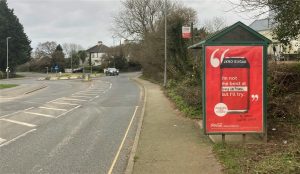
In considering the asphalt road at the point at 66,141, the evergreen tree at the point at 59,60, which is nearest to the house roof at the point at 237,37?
the asphalt road at the point at 66,141

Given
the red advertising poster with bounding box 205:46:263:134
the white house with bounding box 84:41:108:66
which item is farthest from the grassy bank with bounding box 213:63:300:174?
the white house with bounding box 84:41:108:66

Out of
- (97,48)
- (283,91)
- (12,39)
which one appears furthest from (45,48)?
(283,91)

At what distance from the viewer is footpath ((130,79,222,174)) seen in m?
8.73

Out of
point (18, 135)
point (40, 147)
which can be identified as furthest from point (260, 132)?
point (18, 135)

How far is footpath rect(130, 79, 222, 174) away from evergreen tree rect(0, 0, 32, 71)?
282ft

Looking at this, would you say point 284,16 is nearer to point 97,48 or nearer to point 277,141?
point 277,141

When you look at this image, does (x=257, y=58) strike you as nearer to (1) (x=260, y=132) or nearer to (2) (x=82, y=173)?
(1) (x=260, y=132)

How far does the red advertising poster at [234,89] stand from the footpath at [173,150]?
2.48 ft

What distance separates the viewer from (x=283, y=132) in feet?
36.9

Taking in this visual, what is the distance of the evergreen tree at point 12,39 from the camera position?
319 feet

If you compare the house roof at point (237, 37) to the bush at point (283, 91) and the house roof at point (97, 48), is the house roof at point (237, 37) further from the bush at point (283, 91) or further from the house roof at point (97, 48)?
the house roof at point (97, 48)

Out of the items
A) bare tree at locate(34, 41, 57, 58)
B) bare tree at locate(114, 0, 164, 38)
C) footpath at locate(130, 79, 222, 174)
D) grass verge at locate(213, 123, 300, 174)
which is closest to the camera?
grass verge at locate(213, 123, 300, 174)

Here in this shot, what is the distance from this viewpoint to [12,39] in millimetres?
98750

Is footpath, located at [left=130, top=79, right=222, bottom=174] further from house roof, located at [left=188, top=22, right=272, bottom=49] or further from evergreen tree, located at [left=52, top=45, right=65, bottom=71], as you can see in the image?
evergreen tree, located at [left=52, top=45, right=65, bottom=71]
